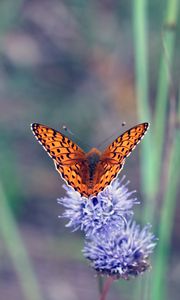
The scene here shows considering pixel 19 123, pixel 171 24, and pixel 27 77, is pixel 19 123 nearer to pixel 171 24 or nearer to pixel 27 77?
pixel 27 77

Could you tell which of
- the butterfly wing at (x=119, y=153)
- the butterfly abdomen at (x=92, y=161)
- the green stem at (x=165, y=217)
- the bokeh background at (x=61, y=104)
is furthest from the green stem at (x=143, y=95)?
the bokeh background at (x=61, y=104)

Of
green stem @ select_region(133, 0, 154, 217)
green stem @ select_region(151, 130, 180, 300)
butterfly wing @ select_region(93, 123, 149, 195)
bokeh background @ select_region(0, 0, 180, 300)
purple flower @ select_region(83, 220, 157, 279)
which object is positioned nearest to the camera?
butterfly wing @ select_region(93, 123, 149, 195)

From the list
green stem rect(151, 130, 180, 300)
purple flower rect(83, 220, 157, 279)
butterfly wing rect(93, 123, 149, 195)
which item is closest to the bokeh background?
green stem rect(151, 130, 180, 300)

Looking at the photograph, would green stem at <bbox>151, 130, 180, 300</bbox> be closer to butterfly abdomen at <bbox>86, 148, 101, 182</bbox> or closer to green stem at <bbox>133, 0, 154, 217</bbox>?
green stem at <bbox>133, 0, 154, 217</bbox>

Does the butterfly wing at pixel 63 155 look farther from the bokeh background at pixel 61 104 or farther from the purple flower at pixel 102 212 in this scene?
the bokeh background at pixel 61 104

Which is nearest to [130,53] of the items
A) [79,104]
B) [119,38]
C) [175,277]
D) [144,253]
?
[119,38]

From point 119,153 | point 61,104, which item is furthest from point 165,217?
point 61,104
